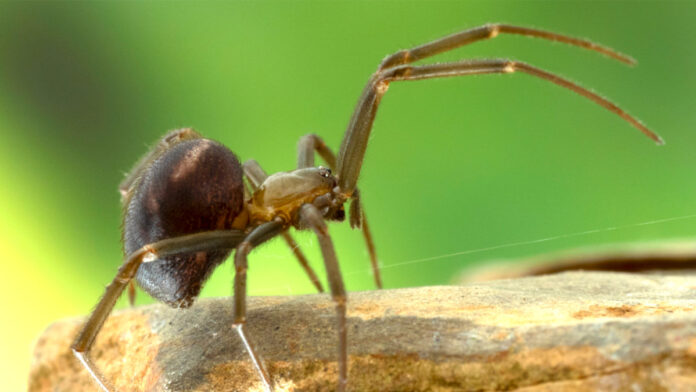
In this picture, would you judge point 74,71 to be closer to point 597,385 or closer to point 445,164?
point 445,164

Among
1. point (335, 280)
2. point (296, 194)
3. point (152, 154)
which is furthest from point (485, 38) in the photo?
point (152, 154)

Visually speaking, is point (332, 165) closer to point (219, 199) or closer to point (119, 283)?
point (219, 199)

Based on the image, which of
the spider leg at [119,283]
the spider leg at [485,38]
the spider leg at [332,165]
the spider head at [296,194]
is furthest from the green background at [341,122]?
the spider leg at [119,283]

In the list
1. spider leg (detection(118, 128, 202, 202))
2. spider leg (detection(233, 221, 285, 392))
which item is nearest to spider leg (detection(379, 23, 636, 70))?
spider leg (detection(233, 221, 285, 392))

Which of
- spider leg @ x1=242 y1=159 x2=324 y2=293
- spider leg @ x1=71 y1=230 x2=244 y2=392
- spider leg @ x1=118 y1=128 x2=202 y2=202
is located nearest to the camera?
spider leg @ x1=71 y1=230 x2=244 y2=392

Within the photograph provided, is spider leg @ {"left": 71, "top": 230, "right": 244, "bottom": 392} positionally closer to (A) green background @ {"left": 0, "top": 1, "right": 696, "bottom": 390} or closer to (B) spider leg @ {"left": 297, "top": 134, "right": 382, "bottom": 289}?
(B) spider leg @ {"left": 297, "top": 134, "right": 382, "bottom": 289}

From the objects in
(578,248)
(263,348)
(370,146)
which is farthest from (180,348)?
(578,248)
